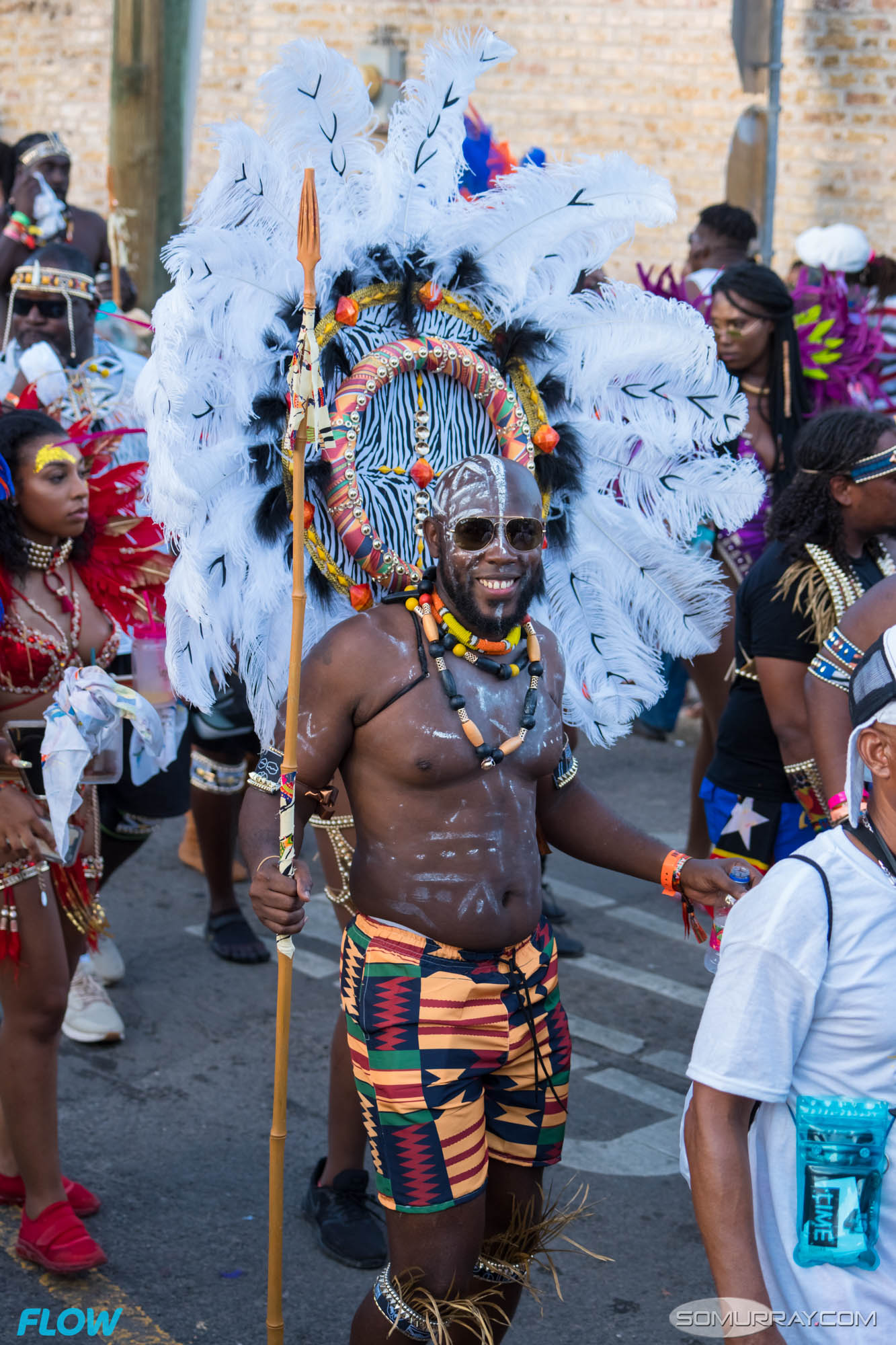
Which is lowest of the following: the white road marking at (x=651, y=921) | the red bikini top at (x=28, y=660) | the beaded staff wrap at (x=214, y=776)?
the white road marking at (x=651, y=921)

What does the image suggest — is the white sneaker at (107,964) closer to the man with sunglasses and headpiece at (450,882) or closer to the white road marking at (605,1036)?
the white road marking at (605,1036)

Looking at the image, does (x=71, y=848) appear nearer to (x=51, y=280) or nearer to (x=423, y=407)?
(x=423, y=407)

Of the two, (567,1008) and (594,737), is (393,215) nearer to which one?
(594,737)

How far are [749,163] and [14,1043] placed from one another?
25.4 feet

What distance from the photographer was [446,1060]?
2.68m

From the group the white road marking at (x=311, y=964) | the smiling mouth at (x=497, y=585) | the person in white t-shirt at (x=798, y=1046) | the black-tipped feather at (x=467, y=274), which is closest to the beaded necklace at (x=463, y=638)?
the smiling mouth at (x=497, y=585)

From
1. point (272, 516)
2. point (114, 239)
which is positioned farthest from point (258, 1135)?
point (114, 239)

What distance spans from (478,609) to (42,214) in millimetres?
5267

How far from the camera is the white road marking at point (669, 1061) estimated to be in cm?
459

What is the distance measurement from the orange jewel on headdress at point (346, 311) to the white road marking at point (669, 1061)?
8.71ft

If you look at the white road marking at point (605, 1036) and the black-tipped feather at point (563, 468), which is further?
the white road marking at point (605, 1036)

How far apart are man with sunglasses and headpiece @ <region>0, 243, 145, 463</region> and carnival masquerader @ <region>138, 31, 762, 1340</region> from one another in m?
2.36

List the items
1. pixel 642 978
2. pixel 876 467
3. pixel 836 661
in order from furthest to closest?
pixel 642 978 → pixel 876 467 → pixel 836 661

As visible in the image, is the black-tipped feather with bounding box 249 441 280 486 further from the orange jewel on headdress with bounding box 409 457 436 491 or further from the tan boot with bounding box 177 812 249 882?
the tan boot with bounding box 177 812 249 882
